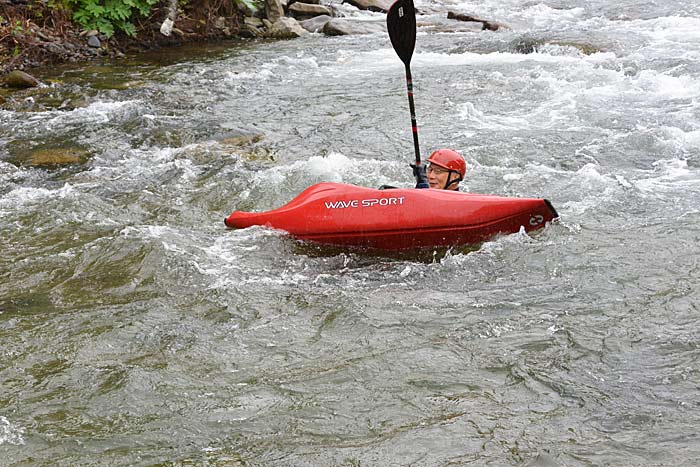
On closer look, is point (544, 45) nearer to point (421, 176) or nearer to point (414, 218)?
point (421, 176)

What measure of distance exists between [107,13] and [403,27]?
690 centimetres

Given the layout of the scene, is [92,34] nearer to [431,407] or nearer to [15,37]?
[15,37]

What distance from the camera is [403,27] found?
7.26m

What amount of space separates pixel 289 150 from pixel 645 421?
5253 millimetres

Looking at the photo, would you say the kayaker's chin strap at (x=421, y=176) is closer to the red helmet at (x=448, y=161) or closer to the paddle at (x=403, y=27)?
the red helmet at (x=448, y=161)

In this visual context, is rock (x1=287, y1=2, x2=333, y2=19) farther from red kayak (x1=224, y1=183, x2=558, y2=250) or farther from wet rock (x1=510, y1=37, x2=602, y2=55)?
red kayak (x1=224, y1=183, x2=558, y2=250)

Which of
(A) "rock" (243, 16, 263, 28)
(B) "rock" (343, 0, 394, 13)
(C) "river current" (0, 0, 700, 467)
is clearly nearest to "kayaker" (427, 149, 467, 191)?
(C) "river current" (0, 0, 700, 467)

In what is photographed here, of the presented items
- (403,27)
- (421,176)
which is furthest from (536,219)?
(403,27)

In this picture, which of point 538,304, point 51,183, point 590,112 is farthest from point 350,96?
Answer: point 538,304

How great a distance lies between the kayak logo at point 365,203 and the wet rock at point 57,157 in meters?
3.25

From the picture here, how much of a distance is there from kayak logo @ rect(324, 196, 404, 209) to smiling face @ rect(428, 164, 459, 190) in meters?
0.56

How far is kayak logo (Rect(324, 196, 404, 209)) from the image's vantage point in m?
5.44

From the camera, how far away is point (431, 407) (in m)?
3.65

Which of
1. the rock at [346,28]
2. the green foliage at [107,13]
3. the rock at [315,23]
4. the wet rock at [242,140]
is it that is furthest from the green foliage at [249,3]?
the wet rock at [242,140]
